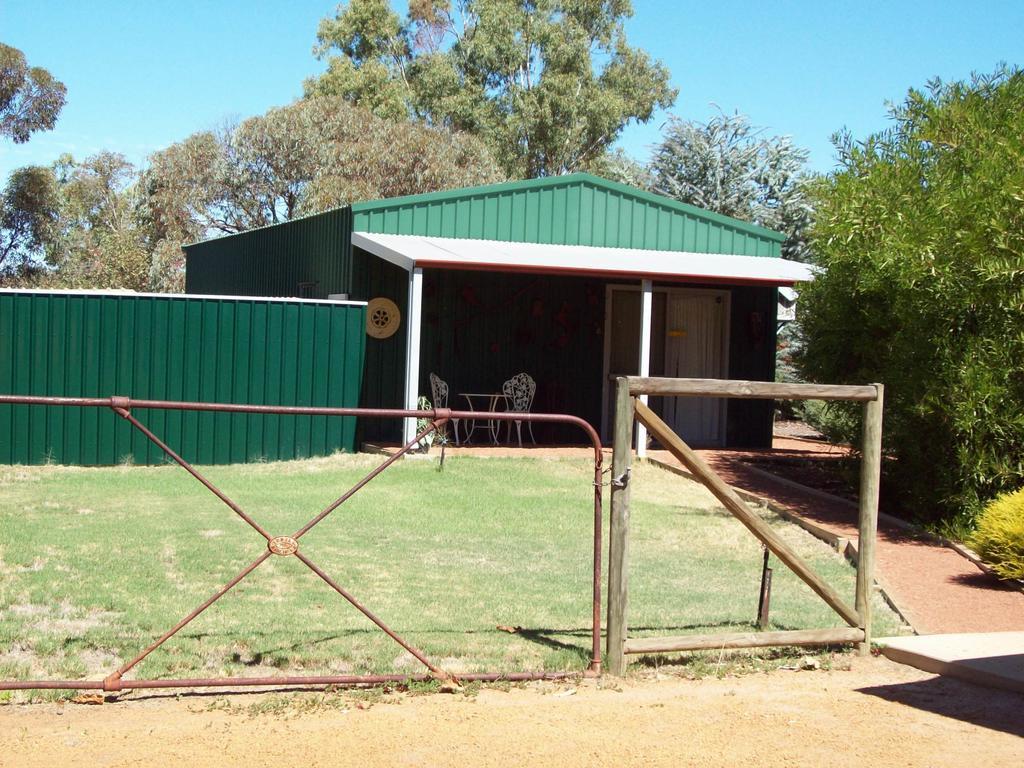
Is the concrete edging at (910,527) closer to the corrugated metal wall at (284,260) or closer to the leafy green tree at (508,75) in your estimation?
the corrugated metal wall at (284,260)

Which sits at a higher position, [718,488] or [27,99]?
[27,99]

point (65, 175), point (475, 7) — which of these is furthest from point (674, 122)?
point (65, 175)

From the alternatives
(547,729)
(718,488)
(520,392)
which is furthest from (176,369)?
(547,729)

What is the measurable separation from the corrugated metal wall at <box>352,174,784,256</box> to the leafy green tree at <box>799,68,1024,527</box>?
4.90 metres

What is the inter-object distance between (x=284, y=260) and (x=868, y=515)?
45.3 feet

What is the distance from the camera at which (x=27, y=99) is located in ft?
114

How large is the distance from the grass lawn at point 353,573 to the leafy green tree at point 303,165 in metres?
23.4

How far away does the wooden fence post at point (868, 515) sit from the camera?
628 cm

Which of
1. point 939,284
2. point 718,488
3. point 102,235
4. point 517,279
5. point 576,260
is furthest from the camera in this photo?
point 102,235

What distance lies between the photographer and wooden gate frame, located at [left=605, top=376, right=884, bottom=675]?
5641 millimetres

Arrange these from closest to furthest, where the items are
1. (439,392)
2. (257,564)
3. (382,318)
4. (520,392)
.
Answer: (257,564) < (439,392) < (382,318) < (520,392)

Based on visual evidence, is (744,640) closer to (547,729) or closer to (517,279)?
(547,729)

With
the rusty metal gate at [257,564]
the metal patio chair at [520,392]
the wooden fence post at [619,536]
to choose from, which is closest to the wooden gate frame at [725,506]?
the wooden fence post at [619,536]

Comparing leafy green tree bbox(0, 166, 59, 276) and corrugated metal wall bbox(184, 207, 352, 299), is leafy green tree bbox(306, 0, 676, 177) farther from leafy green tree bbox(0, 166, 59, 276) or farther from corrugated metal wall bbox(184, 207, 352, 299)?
corrugated metal wall bbox(184, 207, 352, 299)
